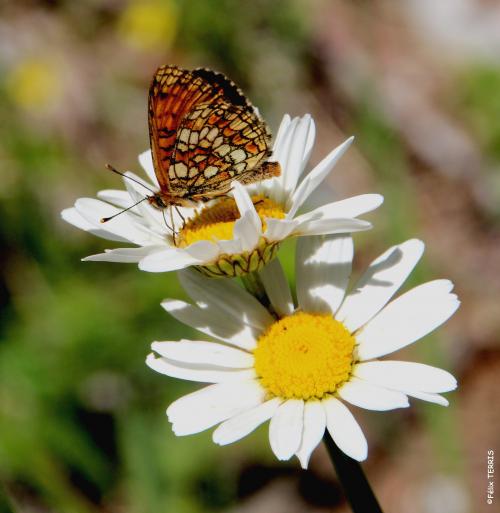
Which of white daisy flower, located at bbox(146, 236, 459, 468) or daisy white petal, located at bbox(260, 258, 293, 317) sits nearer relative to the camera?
white daisy flower, located at bbox(146, 236, 459, 468)

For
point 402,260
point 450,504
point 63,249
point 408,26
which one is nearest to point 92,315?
point 63,249

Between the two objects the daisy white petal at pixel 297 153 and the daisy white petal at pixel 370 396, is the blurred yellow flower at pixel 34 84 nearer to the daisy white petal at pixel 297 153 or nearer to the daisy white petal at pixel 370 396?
the daisy white petal at pixel 297 153

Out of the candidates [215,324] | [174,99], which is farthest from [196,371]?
[174,99]

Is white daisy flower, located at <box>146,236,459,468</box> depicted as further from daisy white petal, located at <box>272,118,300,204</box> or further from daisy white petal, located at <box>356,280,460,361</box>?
daisy white petal, located at <box>272,118,300,204</box>

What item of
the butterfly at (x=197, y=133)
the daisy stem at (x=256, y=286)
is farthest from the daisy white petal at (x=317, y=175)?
the butterfly at (x=197, y=133)

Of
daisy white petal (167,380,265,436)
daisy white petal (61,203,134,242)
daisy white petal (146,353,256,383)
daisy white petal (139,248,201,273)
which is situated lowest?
daisy white petal (167,380,265,436)

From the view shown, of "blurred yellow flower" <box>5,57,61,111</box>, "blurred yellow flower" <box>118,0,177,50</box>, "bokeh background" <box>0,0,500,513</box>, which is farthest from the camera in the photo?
"blurred yellow flower" <box>118,0,177,50</box>

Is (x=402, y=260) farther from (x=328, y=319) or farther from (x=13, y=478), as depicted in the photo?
(x=13, y=478)

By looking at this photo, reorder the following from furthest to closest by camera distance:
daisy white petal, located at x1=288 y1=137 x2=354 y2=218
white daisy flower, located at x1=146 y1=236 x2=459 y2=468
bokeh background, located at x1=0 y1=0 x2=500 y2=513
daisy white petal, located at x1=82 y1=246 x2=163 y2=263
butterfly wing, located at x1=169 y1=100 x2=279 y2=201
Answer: bokeh background, located at x1=0 y1=0 x2=500 y2=513
butterfly wing, located at x1=169 y1=100 x2=279 y2=201
daisy white petal, located at x1=288 y1=137 x2=354 y2=218
daisy white petal, located at x1=82 y1=246 x2=163 y2=263
white daisy flower, located at x1=146 y1=236 x2=459 y2=468

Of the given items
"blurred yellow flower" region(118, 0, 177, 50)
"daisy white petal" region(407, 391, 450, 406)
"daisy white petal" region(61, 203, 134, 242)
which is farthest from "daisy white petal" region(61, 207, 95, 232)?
"blurred yellow flower" region(118, 0, 177, 50)
